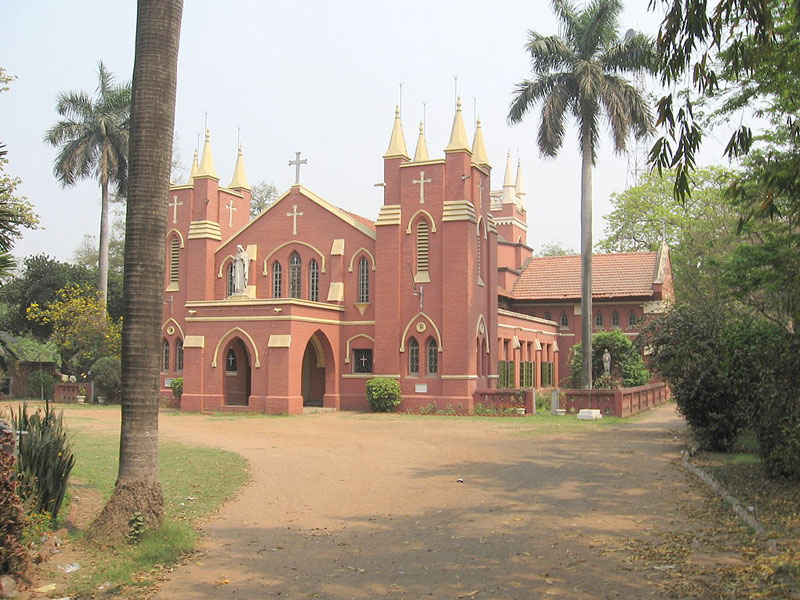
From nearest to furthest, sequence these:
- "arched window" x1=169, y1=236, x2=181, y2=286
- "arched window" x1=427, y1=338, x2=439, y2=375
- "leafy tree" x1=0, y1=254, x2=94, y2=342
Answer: "arched window" x1=427, y1=338, x2=439, y2=375
"arched window" x1=169, y1=236, x2=181, y2=286
"leafy tree" x1=0, y1=254, x2=94, y2=342

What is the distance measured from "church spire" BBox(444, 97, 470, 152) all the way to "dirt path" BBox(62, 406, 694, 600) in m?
15.5

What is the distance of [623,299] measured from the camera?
4331cm

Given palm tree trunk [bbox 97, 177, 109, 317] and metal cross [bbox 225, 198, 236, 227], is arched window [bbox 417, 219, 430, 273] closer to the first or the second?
metal cross [bbox 225, 198, 236, 227]

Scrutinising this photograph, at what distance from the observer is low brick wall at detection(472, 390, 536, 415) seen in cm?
2850

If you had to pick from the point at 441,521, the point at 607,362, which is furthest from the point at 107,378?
the point at 441,521

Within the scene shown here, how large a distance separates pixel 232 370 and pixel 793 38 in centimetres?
2715

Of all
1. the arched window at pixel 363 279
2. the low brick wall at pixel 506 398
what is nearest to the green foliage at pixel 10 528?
the low brick wall at pixel 506 398

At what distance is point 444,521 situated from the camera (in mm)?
9867

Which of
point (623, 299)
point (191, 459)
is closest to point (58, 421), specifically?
point (191, 459)

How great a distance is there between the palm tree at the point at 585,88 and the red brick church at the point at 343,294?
11.5 ft

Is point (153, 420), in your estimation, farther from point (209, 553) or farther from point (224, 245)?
point (224, 245)

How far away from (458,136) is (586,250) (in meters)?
6.89

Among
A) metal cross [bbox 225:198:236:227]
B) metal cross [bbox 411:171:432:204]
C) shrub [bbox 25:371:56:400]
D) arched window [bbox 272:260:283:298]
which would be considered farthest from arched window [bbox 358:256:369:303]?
shrub [bbox 25:371:56:400]

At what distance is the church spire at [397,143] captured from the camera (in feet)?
106
